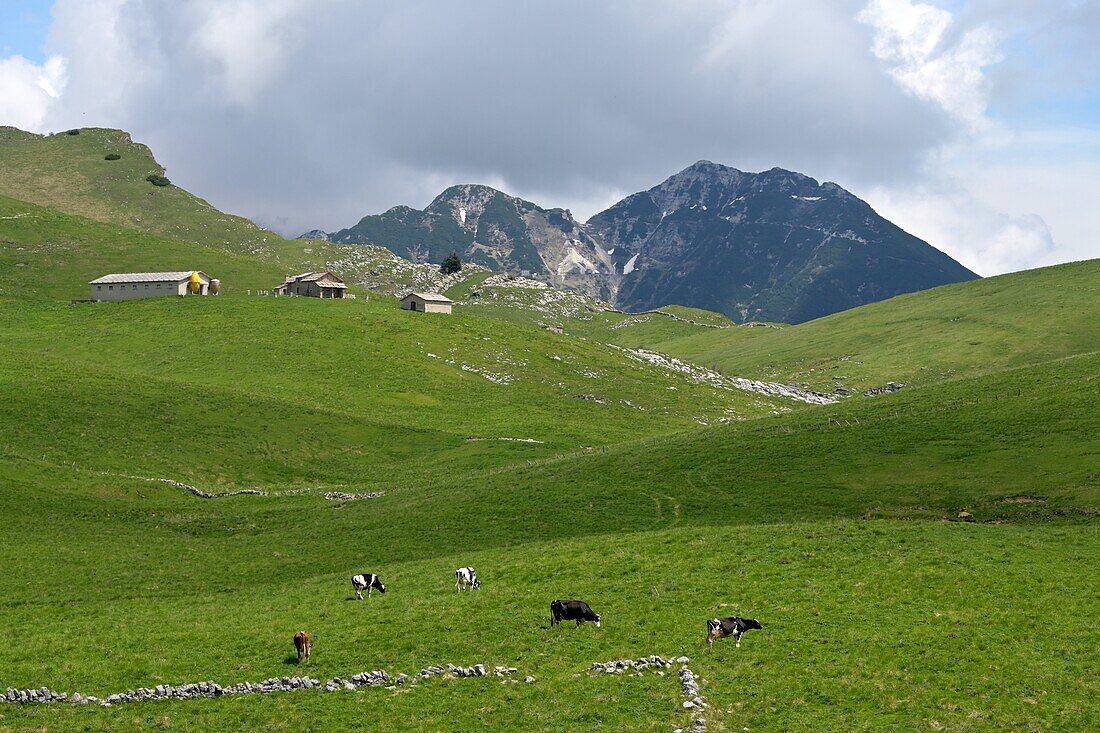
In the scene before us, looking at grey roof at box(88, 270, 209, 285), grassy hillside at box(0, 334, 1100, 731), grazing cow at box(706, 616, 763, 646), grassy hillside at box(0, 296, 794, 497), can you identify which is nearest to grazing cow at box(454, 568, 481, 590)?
grassy hillside at box(0, 334, 1100, 731)

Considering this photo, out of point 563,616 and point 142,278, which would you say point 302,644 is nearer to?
point 563,616

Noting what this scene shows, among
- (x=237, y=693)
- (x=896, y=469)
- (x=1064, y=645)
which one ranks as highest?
(x=896, y=469)

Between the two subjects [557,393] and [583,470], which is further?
[557,393]

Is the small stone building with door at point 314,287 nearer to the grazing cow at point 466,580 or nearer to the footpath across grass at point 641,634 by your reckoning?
the footpath across grass at point 641,634

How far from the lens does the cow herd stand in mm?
34812

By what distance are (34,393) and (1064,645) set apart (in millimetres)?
89791

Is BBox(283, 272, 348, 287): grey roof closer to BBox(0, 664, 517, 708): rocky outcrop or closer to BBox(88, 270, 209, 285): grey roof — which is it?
BBox(88, 270, 209, 285): grey roof

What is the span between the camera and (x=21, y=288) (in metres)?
164

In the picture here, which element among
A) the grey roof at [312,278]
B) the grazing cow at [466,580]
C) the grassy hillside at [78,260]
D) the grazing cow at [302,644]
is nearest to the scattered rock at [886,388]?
the grey roof at [312,278]

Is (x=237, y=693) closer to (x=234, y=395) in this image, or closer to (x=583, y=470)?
(x=583, y=470)

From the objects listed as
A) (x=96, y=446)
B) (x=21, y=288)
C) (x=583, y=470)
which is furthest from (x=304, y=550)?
(x=21, y=288)

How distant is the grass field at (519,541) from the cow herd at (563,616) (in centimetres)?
75

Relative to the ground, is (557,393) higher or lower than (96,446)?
higher

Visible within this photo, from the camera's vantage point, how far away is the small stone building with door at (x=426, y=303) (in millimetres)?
167375
